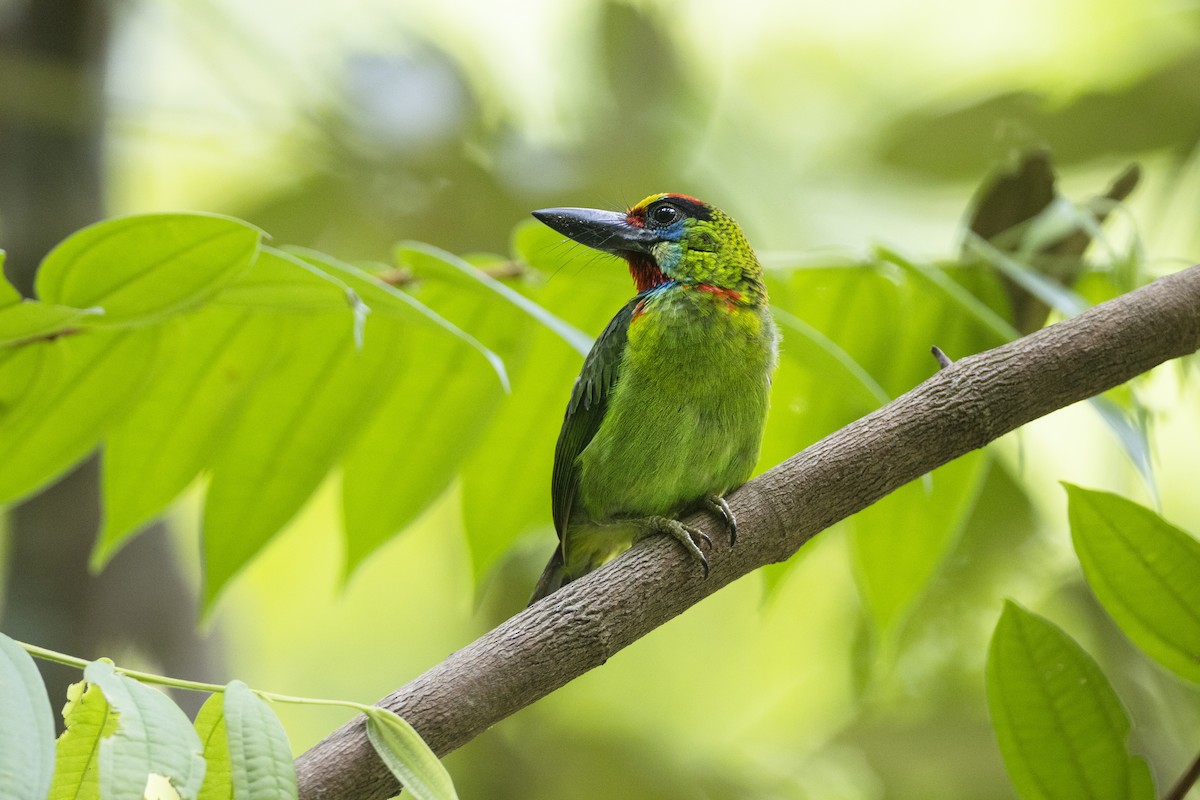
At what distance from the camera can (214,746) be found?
1.34 meters

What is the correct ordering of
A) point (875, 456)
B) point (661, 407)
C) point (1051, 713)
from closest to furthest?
point (1051, 713)
point (875, 456)
point (661, 407)

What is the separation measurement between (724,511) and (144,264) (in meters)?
1.06

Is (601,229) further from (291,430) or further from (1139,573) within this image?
(1139,573)

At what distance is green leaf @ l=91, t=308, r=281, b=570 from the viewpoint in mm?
2137

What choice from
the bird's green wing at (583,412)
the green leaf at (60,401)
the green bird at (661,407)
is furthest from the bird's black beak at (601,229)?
the green leaf at (60,401)

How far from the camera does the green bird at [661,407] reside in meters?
2.21

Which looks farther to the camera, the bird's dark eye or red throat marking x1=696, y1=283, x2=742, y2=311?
the bird's dark eye

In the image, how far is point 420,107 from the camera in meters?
4.16

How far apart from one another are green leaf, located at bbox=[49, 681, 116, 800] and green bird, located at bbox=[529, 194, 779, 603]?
3.57 feet

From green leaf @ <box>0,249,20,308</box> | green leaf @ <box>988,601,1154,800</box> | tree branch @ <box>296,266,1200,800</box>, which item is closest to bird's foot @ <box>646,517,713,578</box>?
tree branch @ <box>296,266,1200,800</box>

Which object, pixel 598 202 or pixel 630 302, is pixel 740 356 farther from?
pixel 598 202

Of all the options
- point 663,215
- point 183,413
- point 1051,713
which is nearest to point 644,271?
point 663,215

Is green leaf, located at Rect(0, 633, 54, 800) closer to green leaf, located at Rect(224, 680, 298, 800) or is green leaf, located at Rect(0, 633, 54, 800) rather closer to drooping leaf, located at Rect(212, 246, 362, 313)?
green leaf, located at Rect(224, 680, 298, 800)

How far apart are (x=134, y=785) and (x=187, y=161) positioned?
3999 mm
